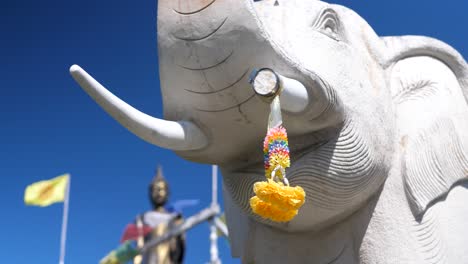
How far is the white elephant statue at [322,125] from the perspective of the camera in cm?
206

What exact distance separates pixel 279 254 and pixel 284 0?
945 millimetres

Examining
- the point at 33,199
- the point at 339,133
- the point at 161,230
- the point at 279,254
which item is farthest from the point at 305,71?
the point at 33,199

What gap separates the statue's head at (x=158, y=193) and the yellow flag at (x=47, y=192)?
211cm

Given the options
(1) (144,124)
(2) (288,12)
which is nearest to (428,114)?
(2) (288,12)

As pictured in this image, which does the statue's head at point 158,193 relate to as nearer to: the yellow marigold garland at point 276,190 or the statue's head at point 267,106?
the statue's head at point 267,106

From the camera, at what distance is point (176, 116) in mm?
2229

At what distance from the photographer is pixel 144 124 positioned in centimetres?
206

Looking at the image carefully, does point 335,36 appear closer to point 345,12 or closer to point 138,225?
point 345,12

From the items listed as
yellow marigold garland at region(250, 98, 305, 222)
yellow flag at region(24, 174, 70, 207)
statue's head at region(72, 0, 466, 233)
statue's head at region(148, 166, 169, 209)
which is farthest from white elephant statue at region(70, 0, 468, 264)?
yellow flag at region(24, 174, 70, 207)

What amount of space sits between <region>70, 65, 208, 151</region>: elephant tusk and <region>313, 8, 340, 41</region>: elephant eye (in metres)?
0.57

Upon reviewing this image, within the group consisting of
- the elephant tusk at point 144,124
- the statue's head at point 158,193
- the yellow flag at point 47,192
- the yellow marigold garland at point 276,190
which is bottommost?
the yellow marigold garland at point 276,190

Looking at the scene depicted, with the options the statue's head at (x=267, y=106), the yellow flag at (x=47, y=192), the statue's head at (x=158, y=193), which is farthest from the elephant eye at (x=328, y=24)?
the yellow flag at (x=47, y=192)

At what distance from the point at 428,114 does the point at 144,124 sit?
113cm

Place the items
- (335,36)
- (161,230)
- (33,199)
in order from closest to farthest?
(335,36) → (161,230) → (33,199)
